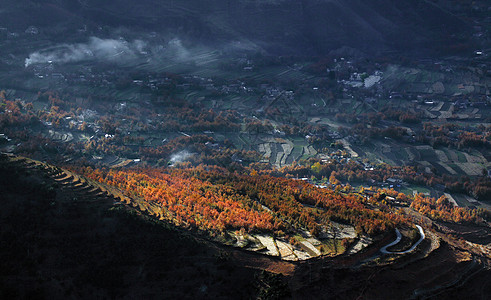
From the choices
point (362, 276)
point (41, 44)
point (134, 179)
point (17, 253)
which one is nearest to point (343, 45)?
point (41, 44)

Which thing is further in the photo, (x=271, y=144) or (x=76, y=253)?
(x=271, y=144)

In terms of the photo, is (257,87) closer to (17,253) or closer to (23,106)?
(23,106)

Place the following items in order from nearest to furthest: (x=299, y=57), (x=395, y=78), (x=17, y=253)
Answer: (x=17, y=253) → (x=395, y=78) → (x=299, y=57)

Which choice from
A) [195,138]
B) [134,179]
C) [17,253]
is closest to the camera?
[17,253]

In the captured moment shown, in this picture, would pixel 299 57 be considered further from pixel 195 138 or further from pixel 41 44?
pixel 41 44

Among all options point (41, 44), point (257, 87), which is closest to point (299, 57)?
point (257, 87)

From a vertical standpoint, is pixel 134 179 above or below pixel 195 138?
above
